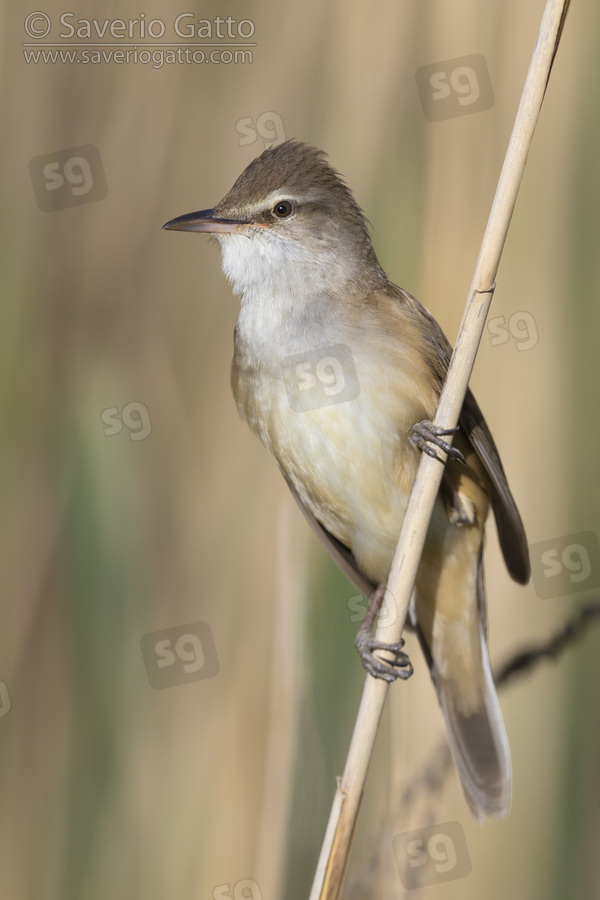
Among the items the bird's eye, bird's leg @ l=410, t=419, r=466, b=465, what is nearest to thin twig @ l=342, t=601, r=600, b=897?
bird's leg @ l=410, t=419, r=466, b=465

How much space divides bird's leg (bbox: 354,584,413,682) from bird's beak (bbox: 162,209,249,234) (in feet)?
3.75

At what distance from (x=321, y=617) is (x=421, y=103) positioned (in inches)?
62.3

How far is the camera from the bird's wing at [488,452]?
2.36 metres

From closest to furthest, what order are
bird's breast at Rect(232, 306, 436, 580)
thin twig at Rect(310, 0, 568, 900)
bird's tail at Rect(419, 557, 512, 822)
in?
1. thin twig at Rect(310, 0, 568, 900)
2. bird's breast at Rect(232, 306, 436, 580)
3. bird's tail at Rect(419, 557, 512, 822)

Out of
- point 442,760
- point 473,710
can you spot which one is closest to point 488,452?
point 442,760

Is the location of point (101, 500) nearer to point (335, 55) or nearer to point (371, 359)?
point (371, 359)

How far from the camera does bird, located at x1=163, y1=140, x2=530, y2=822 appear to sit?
92.4 inches

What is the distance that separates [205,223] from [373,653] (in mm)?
1219

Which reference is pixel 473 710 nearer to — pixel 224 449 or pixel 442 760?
pixel 442 760

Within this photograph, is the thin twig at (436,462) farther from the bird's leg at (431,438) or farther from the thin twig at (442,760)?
the thin twig at (442,760)

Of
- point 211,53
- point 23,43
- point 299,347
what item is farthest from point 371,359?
point 23,43

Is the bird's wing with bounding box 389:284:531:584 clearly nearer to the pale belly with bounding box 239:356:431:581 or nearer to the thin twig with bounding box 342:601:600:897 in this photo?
the pale belly with bounding box 239:356:431:581

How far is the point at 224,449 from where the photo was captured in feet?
8.97

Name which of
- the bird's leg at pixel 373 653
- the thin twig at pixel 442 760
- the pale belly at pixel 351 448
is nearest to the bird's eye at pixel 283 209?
the pale belly at pixel 351 448
